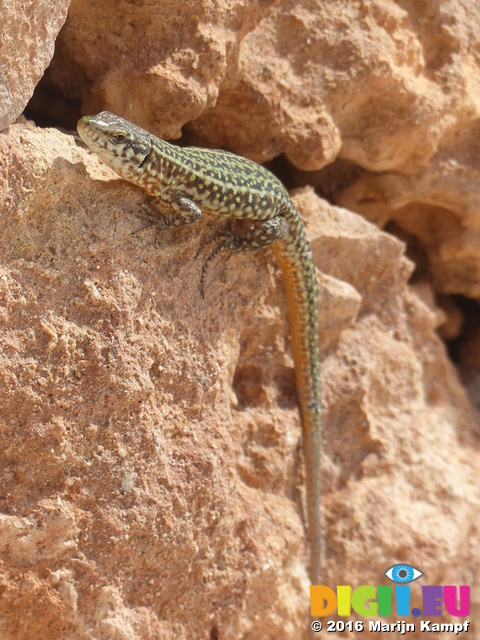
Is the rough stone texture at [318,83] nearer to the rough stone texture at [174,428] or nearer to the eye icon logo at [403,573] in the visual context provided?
the rough stone texture at [174,428]

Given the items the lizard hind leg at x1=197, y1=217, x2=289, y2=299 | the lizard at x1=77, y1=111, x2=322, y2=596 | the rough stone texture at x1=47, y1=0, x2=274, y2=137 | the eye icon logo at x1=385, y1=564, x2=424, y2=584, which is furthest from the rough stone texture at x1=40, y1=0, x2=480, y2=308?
the eye icon logo at x1=385, y1=564, x2=424, y2=584

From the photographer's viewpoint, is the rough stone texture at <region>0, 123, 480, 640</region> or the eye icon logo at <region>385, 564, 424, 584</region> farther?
the eye icon logo at <region>385, 564, 424, 584</region>

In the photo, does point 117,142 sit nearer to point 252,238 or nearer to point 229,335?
point 252,238

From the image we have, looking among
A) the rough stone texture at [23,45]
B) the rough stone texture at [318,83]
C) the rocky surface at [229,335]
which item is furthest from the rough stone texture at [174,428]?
the rough stone texture at [318,83]

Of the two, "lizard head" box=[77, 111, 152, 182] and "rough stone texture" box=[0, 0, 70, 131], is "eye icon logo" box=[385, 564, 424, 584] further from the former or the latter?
"rough stone texture" box=[0, 0, 70, 131]

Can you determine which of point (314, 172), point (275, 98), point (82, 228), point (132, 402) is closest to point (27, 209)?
point (82, 228)

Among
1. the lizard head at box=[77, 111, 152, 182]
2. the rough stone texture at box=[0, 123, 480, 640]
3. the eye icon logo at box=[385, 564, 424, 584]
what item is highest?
the lizard head at box=[77, 111, 152, 182]

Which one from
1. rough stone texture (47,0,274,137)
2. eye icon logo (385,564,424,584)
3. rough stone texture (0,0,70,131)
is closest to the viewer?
rough stone texture (0,0,70,131)

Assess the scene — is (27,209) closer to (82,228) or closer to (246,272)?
(82,228)
